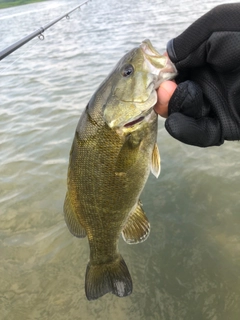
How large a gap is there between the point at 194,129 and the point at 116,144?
1.85ft

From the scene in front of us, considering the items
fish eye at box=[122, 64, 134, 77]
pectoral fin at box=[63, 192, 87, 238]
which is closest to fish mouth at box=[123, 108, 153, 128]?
fish eye at box=[122, 64, 134, 77]

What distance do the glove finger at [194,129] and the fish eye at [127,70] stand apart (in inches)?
15.4

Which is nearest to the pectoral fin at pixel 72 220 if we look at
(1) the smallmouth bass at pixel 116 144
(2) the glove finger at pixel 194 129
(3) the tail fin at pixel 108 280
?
(1) the smallmouth bass at pixel 116 144

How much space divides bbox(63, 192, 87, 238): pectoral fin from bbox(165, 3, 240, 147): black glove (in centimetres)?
89

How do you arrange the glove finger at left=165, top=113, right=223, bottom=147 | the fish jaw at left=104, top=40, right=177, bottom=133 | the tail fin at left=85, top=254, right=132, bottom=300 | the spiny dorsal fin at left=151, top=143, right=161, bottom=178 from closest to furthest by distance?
the fish jaw at left=104, top=40, right=177, bottom=133 → the glove finger at left=165, top=113, right=223, bottom=147 → the spiny dorsal fin at left=151, top=143, right=161, bottom=178 → the tail fin at left=85, top=254, right=132, bottom=300

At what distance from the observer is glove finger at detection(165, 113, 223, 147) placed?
2.25 metres

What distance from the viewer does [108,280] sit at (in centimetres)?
255

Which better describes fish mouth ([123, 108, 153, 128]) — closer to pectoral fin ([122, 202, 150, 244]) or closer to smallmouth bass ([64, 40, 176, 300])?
smallmouth bass ([64, 40, 176, 300])

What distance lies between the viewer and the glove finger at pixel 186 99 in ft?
7.20

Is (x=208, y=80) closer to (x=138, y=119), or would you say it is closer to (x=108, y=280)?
(x=138, y=119)

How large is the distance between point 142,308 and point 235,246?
1120 millimetres

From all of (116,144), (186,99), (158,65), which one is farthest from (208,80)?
(116,144)

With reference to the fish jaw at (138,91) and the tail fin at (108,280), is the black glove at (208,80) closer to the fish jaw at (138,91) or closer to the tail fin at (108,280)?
the fish jaw at (138,91)

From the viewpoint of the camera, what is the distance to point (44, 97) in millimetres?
8141
